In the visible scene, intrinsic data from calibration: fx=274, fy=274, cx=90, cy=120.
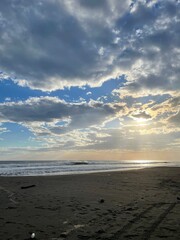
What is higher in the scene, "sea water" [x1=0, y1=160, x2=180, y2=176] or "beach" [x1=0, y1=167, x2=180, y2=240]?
"sea water" [x1=0, y1=160, x2=180, y2=176]

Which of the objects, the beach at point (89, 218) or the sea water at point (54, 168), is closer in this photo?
the beach at point (89, 218)

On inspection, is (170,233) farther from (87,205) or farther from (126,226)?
(87,205)

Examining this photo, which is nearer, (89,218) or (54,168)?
(89,218)

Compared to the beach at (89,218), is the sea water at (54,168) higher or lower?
higher

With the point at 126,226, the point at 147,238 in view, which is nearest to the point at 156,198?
the point at 126,226

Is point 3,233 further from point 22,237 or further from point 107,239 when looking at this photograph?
point 107,239

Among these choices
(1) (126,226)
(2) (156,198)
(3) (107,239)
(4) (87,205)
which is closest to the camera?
(3) (107,239)

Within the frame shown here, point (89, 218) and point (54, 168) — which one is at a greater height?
point (54, 168)

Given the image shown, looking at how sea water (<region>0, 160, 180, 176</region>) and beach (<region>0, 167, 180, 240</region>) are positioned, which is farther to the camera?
sea water (<region>0, 160, 180, 176</region>)

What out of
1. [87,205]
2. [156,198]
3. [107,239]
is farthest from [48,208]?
[156,198]

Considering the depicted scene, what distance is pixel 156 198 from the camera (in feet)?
47.8

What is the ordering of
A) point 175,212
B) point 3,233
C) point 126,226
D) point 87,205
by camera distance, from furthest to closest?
point 87,205, point 175,212, point 126,226, point 3,233

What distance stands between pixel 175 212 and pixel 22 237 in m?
6.31

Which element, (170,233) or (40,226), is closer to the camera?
(170,233)
